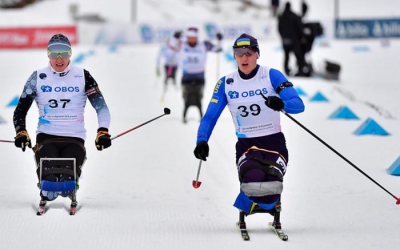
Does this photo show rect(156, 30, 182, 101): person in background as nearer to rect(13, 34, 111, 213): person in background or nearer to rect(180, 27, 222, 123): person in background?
rect(180, 27, 222, 123): person in background

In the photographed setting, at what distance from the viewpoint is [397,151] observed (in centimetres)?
1144

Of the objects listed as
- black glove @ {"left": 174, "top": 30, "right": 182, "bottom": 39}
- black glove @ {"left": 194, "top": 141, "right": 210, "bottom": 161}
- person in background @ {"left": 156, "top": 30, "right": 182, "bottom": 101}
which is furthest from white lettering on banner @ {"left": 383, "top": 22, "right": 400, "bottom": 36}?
black glove @ {"left": 194, "top": 141, "right": 210, "bottom": 161}

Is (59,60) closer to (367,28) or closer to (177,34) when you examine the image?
(177,34)

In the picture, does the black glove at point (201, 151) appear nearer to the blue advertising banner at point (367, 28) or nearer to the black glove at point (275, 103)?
the black glove at point (275, 103)

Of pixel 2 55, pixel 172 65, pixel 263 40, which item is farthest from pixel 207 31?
pixel 172 65

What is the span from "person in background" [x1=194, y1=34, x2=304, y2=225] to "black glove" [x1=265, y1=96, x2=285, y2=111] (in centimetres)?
20

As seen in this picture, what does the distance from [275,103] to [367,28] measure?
38929 mm

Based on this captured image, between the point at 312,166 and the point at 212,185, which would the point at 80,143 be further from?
the point at 312,166

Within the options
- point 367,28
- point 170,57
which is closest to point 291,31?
point 170,57

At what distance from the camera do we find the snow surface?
259 inches

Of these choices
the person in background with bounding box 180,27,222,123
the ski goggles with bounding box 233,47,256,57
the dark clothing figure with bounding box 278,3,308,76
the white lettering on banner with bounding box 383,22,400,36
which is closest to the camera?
the ski goggles with bounding box 233,47,256,57

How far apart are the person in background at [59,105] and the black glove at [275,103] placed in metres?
1.75

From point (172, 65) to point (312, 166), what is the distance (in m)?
9.81

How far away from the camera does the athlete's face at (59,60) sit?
750 centimetres
